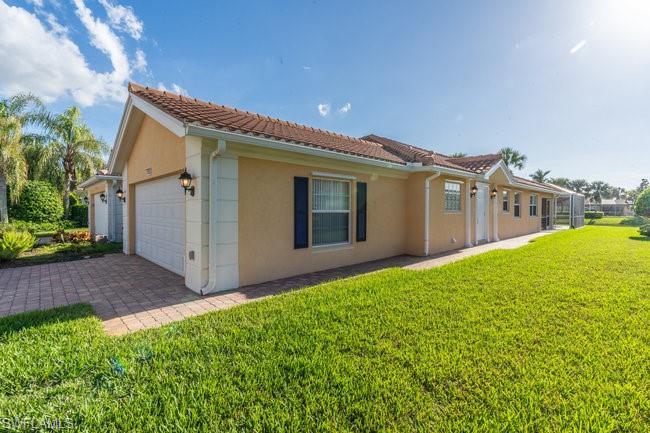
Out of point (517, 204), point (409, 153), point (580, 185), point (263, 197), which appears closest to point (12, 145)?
point (263, 197)

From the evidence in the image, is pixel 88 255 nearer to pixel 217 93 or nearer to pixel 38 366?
pixel 217 93

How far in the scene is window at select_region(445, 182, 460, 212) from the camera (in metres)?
11.5

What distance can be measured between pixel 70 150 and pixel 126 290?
75.5 ft

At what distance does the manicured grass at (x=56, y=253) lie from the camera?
364 inches

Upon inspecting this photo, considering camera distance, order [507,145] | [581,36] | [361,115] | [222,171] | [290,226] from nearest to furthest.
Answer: [222,171], [290,226], [581,36], [361,115], [507,145]

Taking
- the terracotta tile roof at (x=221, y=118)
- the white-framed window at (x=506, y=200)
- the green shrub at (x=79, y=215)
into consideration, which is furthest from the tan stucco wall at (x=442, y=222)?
the green shrub at (x=79, y=215)

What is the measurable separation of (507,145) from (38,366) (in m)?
43.5

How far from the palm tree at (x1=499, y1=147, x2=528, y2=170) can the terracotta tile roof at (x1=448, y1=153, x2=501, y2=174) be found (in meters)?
25.3

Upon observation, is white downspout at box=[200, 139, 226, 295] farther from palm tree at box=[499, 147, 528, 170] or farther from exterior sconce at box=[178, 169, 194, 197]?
palm tree at box=[499, 147, 528, 170]

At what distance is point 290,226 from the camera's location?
7.18 m

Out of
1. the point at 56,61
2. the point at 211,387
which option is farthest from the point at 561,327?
the point at 56,61

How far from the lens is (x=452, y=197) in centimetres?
1176

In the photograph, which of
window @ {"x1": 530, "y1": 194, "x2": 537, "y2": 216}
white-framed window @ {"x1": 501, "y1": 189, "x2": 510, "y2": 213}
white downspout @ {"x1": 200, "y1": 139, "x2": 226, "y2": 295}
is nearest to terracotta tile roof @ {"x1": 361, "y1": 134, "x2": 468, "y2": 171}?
white-framed window @ {"x1": 501, "y1": 189, "x2": 510, "y2": 213}

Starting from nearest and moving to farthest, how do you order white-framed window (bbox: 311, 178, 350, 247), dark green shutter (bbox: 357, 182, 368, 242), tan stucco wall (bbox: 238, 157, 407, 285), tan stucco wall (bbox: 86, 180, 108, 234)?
tan stucco wall (bbox: 238, 157, 407, 285)
white-framed window (bbox: 311, 178, 350, 247)
dark green shutter (bbox: 357, 182, 368, 242)
tan stucco wall (bbox: 86, 180, 108, 234)
